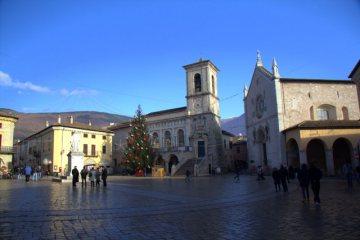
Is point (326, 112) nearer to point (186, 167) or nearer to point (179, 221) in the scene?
point (186, 167)

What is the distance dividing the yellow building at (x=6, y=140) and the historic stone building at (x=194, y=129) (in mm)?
23924

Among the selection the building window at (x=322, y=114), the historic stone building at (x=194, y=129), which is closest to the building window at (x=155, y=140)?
the historic stone building at (x=194, y=129)

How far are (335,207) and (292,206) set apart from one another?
154 cm

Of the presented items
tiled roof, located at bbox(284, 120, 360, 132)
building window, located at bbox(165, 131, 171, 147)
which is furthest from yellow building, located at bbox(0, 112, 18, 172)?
tiled roof, located at bbox(284, 120, 360, 132)

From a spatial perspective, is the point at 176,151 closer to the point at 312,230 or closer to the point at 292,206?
the point at 292,206

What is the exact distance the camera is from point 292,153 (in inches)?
1586

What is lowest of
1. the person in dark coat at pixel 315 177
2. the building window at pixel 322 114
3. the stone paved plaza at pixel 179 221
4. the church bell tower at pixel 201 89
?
the stone paved plaza at pixel 179 221

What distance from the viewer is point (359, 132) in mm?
36375

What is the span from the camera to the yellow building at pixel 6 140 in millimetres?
52109

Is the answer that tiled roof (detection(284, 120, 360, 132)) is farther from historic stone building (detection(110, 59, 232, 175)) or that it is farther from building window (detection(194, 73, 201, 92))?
building window (detection(194, 73, 201, 92))

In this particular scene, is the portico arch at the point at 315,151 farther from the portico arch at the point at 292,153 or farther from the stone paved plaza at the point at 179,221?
the stone paved plaza at the point at 179,221

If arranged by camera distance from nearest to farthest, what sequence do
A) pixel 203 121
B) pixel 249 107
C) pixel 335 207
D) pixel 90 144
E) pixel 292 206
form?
1. pixel 335 207
2. pixel 292 206
3. pixel 249 107
4. pixel 203 121
5. pixel 90 144

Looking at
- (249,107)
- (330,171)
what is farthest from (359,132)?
(249,107)

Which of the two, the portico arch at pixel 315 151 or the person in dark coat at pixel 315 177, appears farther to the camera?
the portico arch at pixel 315 151
